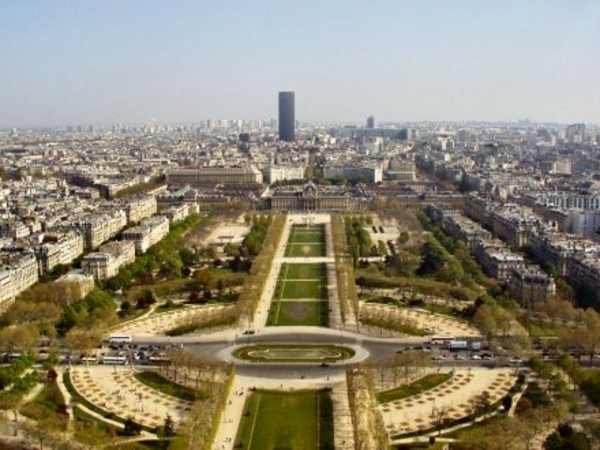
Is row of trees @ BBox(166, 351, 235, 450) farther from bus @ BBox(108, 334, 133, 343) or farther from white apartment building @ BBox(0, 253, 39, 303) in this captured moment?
white apartment building @ BBox(0, 253, 39, 303)

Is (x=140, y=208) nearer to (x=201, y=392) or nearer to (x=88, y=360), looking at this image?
(x=88, y=360)

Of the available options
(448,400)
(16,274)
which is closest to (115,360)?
(16,274)

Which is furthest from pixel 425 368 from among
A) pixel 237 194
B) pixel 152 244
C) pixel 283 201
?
pixel 237 194

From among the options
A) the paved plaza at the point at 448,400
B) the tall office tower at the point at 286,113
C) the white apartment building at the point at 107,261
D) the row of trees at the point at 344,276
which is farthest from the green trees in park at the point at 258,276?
the tall office tower at the point at 286,113

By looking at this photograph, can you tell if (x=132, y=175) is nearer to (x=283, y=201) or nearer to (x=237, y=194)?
(x=237, y=194)

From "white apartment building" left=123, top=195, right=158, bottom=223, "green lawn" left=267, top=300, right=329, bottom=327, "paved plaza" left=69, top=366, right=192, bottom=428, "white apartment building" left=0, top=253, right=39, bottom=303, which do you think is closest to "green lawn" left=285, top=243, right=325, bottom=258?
"green lawn" left=267, top=300, right=329, bottom=327

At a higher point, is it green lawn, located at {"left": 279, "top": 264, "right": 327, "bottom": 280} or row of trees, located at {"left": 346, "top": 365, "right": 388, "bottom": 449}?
green lawn, located at {"left": 279, "top": 264, "right": 327, "bottom": 280}
